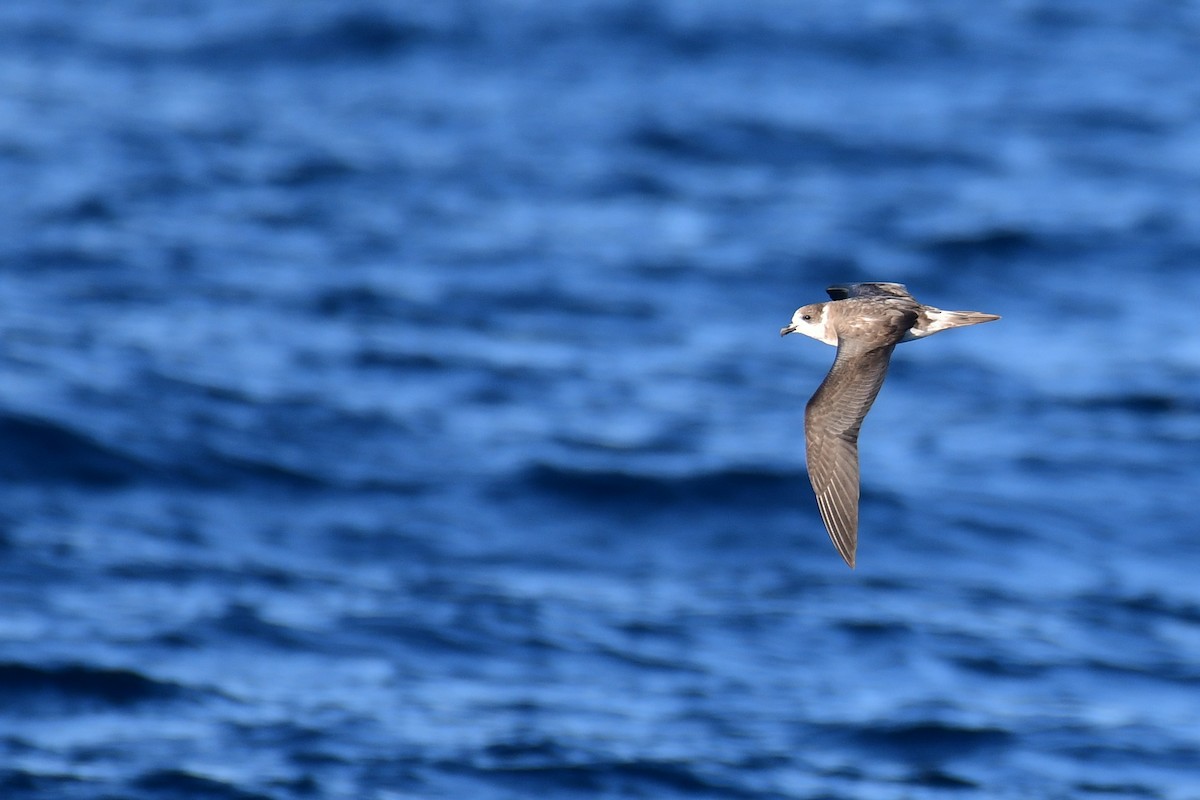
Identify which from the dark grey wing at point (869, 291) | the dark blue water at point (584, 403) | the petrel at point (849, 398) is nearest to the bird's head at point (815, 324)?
the petrel at point (849, 398)

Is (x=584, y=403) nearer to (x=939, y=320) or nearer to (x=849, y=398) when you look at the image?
(x=939, y=320)

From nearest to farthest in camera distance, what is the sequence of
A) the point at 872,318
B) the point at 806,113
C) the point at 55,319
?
the point at 872,318
the point at 55,319
the point at 806,113

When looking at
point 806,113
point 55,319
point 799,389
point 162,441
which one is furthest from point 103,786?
point 806,113

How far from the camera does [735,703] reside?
11523 mm

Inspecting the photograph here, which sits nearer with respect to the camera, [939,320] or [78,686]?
[939,320]

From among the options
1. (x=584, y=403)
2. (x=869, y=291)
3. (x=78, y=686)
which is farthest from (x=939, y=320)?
(x=584, y=403)

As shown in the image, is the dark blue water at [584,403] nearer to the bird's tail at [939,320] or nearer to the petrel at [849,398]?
the petrel at [849,398]

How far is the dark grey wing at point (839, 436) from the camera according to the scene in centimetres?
654

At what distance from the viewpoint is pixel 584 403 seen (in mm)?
15609

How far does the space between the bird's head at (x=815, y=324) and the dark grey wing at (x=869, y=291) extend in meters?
0.25

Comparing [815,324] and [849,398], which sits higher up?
[815,324]

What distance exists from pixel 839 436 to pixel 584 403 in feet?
29.7

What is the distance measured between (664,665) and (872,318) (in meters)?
5.43

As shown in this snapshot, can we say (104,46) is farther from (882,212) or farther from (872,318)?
(872,318)
